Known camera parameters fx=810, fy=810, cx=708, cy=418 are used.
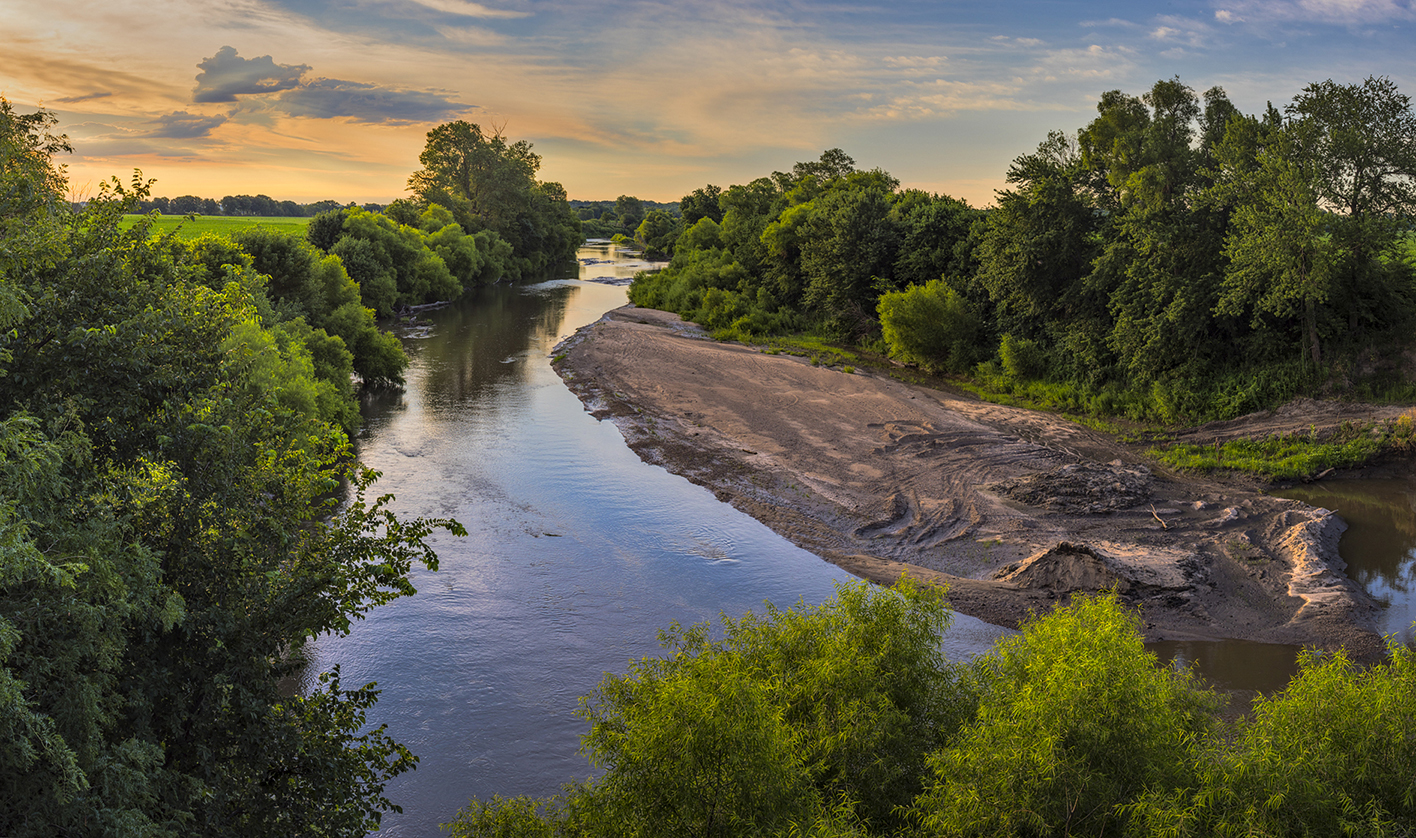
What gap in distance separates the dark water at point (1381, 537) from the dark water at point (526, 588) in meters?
11.0

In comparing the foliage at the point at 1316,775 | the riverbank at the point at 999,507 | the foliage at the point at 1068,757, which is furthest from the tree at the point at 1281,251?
the foliage at the point at 1068,757

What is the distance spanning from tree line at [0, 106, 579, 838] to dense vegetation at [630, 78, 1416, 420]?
113 ft

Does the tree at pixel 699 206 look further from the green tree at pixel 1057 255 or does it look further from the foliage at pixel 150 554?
the foliage at pixel 150 554

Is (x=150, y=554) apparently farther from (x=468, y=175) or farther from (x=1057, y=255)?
(x=468, y=175)

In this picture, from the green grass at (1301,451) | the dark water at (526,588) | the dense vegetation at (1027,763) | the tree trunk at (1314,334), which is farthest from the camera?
the tree trunk at (1314,334)

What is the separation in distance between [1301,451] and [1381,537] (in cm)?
601

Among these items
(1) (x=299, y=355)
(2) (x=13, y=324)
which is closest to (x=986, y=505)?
(2) (x=13, y=324)

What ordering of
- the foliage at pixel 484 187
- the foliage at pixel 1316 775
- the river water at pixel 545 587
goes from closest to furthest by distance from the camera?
the foliage at pixel 1316 775 < the river water at pixel 545 587 < the foliage at pixel 484 187

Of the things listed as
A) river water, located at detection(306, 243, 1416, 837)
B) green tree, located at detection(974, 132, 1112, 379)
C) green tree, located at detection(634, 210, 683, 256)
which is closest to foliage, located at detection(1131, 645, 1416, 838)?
river water, located at detection(306, 243, 1416, 837)

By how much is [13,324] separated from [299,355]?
83.4ft

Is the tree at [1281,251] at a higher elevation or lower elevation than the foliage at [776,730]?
higher

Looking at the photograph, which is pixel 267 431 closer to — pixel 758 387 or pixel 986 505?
pixel 986 505

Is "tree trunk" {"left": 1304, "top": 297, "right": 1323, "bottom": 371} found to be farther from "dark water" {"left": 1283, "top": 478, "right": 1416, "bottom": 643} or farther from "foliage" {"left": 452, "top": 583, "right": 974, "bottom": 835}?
"foliage" {"left": 452, "top": 583, "right": 974, "bottom": 835}

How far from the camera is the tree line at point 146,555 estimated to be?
7.46 m
